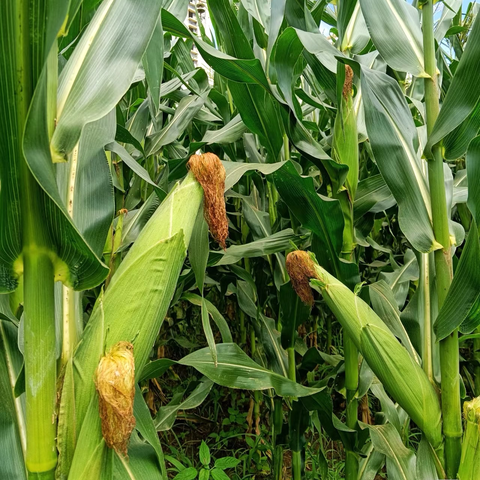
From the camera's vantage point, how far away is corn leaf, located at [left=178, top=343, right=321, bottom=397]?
104 centimetres

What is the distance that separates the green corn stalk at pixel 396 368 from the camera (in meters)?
0.84

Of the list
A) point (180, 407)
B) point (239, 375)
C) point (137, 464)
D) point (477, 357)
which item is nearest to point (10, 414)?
point (137, 464)

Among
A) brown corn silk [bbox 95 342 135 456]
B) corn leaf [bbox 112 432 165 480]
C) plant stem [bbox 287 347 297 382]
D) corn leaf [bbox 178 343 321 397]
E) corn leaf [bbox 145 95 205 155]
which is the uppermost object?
brown corn silk [bbox 95 342 135 456]

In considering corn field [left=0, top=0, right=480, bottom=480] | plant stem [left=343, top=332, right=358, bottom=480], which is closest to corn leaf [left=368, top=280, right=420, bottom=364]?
corn field [left=0, top=0, right=480, bottom=480]

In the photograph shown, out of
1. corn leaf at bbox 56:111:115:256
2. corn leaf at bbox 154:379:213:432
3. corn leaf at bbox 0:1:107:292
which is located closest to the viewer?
corn leaf at bbox 0:1:107:292

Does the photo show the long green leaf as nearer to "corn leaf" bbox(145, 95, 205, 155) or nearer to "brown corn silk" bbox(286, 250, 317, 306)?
"brown corn silk" bbox(286, 250, 317, 306)

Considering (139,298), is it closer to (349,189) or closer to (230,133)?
(349,189)

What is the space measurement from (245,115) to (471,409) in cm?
86

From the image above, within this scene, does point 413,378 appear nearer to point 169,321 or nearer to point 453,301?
point 453,301

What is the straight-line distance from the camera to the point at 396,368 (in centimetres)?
84

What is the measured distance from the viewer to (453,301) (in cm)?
84

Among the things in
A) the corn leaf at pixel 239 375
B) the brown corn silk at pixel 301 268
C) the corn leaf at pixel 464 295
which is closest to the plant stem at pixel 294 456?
the corn leaf at pixel 239 375

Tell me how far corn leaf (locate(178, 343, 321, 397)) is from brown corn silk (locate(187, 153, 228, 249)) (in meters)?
0.47

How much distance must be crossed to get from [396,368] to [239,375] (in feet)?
1.28
